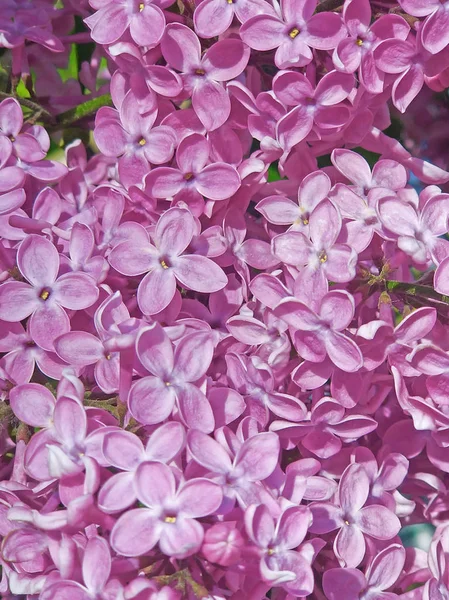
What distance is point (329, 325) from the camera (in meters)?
0.72

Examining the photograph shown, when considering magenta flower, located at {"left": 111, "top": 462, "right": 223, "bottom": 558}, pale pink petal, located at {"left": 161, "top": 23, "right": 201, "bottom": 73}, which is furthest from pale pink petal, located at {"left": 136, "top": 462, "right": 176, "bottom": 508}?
pale pink petal, located at {"left": 161, "top": 23, "right": 201, "bottom": 73}

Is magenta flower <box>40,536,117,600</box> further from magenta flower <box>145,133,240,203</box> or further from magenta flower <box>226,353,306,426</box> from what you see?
magenta flower <box>145,133,240,203</box>

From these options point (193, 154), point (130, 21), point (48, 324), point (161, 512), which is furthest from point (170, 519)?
point (130, 21)

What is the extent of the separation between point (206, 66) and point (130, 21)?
0.07m

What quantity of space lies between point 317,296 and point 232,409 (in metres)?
0.11

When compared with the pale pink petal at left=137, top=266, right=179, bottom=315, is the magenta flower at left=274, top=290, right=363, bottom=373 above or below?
above

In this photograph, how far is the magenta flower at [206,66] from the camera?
2.56ft

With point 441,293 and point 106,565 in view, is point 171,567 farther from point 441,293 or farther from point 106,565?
point 441,293

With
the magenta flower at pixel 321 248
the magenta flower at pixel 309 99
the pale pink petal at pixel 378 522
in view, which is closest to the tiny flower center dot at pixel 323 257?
the magenta flower at pixel 321 248

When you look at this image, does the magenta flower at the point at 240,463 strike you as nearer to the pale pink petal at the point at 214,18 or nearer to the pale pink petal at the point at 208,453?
the pale pink petal at the point at 208,453

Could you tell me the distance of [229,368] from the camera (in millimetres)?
748

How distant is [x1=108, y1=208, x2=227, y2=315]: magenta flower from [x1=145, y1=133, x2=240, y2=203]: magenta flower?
4 centimetres

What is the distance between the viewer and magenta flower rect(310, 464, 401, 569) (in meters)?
0.74

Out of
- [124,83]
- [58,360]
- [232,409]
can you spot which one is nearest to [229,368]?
[232,409]
